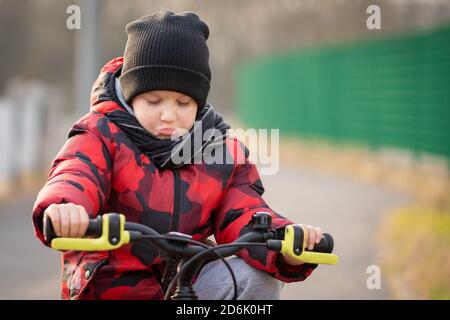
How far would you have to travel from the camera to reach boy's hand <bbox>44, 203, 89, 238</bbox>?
2.58 m

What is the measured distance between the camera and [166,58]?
11.0ft

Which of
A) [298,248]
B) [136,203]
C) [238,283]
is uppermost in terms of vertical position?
[136,203]

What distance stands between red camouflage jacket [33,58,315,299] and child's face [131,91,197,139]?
98 mm

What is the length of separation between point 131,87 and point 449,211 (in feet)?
21.6

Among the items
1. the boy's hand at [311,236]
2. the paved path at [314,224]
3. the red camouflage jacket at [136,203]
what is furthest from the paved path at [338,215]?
the boy's hand at [311,236]

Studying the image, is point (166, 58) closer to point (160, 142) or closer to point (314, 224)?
point (160, 142)

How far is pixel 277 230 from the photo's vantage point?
3.09m

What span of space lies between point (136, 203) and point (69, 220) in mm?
662

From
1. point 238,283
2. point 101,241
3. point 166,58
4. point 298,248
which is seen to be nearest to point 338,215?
point 166,58

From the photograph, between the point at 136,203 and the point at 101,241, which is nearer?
the point at 101,241

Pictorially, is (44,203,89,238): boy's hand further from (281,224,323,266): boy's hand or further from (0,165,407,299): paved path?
(0,165,407,299): paved path

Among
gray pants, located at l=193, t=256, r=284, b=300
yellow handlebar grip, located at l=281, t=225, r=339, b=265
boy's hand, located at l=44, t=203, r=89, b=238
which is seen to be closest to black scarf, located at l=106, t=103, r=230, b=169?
Result: gray pants, located at l=193, t=256, r=284, b=300

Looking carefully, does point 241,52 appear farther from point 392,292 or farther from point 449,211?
point 392,292

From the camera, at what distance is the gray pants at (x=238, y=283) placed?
306 centimetres
